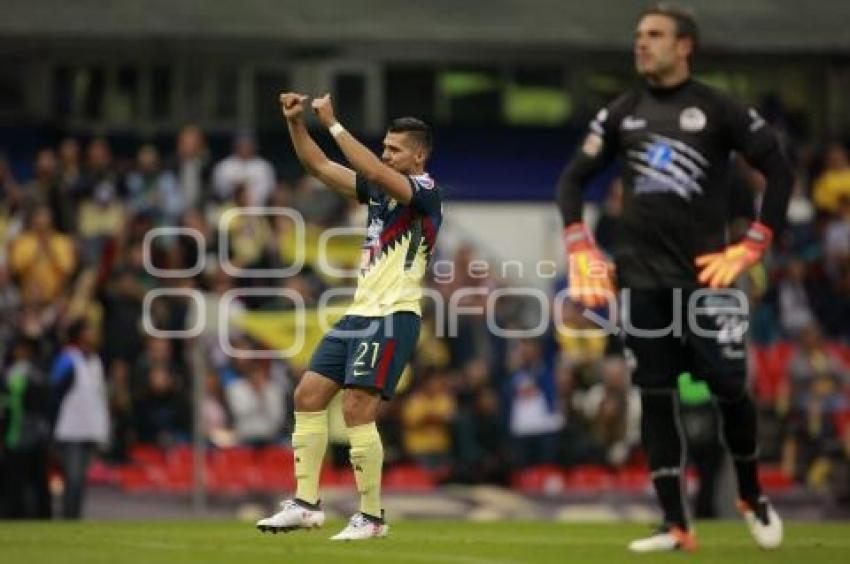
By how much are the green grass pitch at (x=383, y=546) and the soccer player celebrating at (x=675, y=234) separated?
569 mm

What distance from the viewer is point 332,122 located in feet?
39.9

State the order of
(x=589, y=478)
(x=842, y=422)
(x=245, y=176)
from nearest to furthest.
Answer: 1. (x=589, y=478)
2. (x=842, y=422)
3. (x=245, y=176)

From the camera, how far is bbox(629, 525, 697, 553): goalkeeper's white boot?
12.4 meters

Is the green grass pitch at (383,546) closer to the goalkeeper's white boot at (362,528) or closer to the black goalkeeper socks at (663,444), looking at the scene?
the goalkeeper's white boot at (362,528)

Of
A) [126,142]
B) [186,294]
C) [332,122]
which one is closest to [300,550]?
[332,122]

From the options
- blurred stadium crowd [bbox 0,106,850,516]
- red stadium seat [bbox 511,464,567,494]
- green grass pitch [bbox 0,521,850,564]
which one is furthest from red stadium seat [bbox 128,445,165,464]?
green grass pitch [bbox 0,521,850,564]

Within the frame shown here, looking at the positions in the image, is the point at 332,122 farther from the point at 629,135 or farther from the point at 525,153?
the point at 525,153

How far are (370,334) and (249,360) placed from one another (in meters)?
10.9

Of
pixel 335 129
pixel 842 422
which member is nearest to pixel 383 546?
pixel 335 129

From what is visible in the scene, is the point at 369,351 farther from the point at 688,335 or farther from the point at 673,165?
the point at 673,165

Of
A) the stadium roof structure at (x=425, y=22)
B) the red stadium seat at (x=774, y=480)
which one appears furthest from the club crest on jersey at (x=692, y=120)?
the stadium roof structure at (x=425, y=22)

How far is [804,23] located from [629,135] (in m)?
20.6

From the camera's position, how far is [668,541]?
12.4 meters

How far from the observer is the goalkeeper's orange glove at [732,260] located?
40.4 ft
